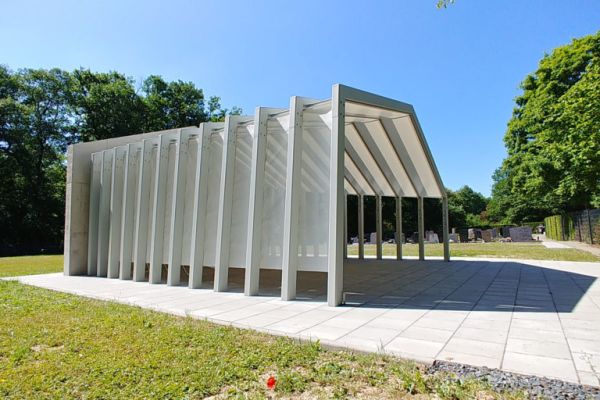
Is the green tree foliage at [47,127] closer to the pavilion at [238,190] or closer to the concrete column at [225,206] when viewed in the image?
the pavilion at [238,190]

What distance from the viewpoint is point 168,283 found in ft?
31.1

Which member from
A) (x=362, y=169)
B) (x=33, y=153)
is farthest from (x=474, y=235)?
(x=33, y=153)

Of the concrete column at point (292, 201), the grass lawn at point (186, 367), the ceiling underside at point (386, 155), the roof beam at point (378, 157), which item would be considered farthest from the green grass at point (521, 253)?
the grass lawn at point (186, 367)

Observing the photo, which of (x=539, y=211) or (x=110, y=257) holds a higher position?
(x=539, y=211)

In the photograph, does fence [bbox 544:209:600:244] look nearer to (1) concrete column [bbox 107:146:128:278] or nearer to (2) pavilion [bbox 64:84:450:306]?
(2) pavilion [bbox 64:84:450:306]

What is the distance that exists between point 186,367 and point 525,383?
3.24 meters

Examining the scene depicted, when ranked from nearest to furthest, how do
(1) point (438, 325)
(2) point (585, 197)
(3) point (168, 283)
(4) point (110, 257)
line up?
(1) point (438, 325) → (3) point (168, 283) → (4) point (110, 257) → (2) point (585, 197)

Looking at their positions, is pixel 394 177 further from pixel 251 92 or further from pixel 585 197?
pixel 585 197

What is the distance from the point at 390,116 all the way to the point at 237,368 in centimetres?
792

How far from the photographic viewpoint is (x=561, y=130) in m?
19.4

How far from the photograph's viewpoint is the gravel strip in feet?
9.70

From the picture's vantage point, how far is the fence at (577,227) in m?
21.8

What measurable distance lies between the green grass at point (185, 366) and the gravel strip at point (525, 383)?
142 millimetres

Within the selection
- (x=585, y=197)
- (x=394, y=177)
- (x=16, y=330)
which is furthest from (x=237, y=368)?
(x=585, y=197)
